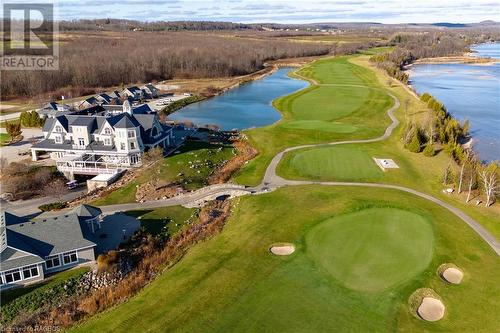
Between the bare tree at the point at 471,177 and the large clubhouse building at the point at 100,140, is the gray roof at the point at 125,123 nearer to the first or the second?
the large clubhouse building at the point at 100,140

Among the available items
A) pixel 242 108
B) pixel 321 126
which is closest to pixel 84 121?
pixel 321 126

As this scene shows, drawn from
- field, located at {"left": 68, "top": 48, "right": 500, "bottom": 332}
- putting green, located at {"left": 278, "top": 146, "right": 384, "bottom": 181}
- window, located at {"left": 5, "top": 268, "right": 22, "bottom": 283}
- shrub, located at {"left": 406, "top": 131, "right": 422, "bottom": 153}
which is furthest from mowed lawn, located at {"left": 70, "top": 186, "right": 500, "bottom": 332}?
shrub, located at {"left": 406, "top": 131, "right": 422, "bottom": 153}

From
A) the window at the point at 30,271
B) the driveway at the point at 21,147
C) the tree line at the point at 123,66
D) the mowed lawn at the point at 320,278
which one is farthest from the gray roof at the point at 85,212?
the tree line at the point at 123,66

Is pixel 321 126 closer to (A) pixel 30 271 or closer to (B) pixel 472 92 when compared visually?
(A) pixel 30 271

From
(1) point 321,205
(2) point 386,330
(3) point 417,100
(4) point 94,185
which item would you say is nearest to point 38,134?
(4) point 94,185

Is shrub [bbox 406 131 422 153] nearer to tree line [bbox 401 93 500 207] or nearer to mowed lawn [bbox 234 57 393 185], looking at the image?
tree line [bbox 401 93 500 207]
